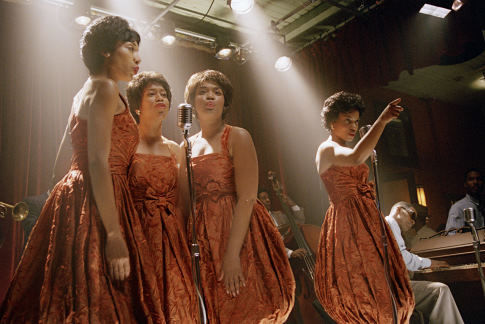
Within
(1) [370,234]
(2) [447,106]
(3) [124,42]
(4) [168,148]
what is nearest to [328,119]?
(1) [370,234]

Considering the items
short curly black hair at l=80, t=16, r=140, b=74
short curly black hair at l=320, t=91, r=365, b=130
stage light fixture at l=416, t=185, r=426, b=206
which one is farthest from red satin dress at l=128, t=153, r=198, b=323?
stage light fixture at l=416, t=185, r=426, b=206

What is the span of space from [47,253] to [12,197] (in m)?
4.00

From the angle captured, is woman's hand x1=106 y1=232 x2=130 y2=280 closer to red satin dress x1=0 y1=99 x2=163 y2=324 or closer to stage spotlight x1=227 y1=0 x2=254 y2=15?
red satin dress x1=0 y1=99 x2=163 y2=324

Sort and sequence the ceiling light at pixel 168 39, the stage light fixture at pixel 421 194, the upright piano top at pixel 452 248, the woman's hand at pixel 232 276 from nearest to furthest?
the woman's hand at pixel 232 276 < the upright piano top at pixel 452 248 < the ceiling light at pixel 168 39 < the stage light fixture at pixel 421 194

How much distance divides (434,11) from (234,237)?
14.0 ft

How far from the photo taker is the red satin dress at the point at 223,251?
6.95 ft

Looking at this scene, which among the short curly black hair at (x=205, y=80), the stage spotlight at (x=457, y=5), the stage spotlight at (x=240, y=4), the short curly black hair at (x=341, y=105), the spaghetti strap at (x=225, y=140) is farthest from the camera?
the stage spotlight at (x=240, y=4)

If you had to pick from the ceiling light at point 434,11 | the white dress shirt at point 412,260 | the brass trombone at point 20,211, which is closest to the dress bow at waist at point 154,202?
the brass trombone at point 20,211

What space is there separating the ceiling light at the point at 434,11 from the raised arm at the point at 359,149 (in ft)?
9.75

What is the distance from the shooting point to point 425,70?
32.1ft

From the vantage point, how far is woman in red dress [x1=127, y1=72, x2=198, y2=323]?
1.99m

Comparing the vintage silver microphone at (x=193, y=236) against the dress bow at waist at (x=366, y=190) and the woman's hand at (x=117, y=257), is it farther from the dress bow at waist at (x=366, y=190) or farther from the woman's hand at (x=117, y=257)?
the dress bow at waist at (x=366, y=190)

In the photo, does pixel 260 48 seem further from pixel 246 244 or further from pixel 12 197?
pixel 246 244

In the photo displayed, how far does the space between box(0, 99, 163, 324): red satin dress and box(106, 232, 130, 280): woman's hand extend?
0.03 m
